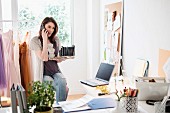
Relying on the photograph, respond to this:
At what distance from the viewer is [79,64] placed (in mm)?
4914

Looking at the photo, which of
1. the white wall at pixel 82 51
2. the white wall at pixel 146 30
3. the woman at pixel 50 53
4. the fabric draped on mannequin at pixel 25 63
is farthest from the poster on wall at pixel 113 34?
the fabric draped on mannequin at pixel 25 63

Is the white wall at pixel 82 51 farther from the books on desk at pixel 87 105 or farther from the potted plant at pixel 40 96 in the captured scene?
the potted plant at pixel 40 96

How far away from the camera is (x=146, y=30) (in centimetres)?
284

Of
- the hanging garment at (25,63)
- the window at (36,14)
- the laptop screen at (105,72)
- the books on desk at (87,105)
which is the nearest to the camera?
the books on desk at (87,105)

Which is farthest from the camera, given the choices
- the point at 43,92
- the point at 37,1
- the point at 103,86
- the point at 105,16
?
the point at 37,1

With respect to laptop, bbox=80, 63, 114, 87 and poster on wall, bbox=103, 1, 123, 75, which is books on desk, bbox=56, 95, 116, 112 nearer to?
laptop, bbox=80, 63, 114, 87

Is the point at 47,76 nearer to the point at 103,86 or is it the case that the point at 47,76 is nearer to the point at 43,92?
the point at 103,86

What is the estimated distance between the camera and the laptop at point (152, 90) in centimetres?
203

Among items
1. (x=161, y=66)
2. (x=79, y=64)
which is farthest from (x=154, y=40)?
(x=79, y=64)

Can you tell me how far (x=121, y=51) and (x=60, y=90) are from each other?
3.42 ft

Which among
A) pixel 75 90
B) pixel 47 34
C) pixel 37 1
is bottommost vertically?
pixel 75 90

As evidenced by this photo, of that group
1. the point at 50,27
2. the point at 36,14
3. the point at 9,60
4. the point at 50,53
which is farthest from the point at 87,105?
the point at 36,14

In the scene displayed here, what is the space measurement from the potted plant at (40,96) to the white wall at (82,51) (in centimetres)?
304

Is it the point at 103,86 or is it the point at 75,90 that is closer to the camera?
the point at 103,86
